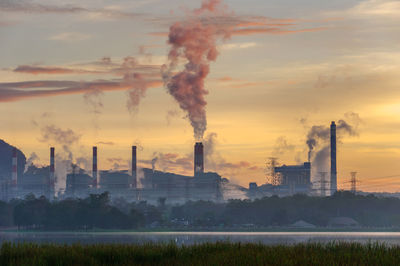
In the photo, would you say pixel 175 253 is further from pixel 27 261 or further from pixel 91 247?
pixel 27 261

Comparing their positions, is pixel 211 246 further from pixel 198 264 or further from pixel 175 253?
pixel 198 264

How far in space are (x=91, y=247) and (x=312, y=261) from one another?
13.4 metres

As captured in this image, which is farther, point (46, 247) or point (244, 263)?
point (46, 247)

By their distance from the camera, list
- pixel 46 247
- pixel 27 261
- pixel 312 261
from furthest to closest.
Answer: pixel 46 247
pixel 27 261
pixel 312 261

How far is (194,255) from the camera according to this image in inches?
1827

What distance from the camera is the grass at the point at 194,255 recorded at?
140 ft

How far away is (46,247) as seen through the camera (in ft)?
157

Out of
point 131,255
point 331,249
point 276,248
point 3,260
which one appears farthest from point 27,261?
point 331,249

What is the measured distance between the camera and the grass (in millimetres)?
42688

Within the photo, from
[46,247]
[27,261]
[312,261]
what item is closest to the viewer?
[312,261]

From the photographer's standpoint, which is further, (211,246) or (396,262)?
(211,246)

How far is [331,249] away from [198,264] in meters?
8.99

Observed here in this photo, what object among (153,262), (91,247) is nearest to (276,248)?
(153,262)

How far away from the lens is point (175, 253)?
4666 centimetres
